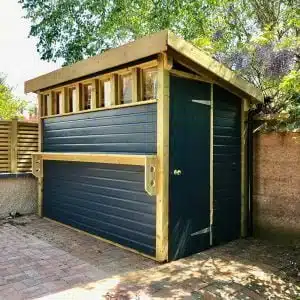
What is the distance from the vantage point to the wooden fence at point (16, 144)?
7398 mm

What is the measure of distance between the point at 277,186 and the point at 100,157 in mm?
2972

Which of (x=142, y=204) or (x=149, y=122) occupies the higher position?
(x=149, y=122)

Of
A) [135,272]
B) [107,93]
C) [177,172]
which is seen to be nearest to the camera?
[135,272]

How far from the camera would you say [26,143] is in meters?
7.71

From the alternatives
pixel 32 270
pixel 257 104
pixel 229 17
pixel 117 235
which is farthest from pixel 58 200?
pixel 229 17

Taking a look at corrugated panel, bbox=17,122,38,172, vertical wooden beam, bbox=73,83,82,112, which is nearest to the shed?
vertical wooden beam, bbox=73,83,82,112

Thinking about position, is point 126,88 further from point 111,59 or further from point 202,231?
point 202,231

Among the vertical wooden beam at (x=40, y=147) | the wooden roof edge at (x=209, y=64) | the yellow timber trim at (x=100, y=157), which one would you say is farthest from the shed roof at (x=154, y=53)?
the yellow timber trim at (x=100, y=157)

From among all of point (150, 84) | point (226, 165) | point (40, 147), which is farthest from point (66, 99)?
point (226, 165)

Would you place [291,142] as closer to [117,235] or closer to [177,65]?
[177,65]

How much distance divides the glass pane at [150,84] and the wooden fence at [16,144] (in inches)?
148

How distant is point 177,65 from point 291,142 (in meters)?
2.28

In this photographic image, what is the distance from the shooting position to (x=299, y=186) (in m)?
5.40

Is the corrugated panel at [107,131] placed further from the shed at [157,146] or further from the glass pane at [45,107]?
the glass pane at [45,107]
